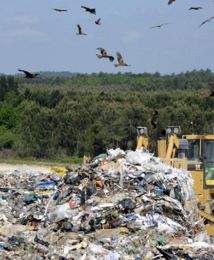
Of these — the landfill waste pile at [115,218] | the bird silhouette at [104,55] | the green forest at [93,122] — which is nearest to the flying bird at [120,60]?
the bird silhouette at [104,55]

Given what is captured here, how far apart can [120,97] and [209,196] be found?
33431 mm

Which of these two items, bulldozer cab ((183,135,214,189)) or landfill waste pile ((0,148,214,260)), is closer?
landfill waste pile ((0,148,214,260))

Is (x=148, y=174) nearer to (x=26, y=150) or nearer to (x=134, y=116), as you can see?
(x=134, y=116)

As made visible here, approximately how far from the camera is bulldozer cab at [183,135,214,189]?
429 inches

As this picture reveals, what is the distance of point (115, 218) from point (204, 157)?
1.81m

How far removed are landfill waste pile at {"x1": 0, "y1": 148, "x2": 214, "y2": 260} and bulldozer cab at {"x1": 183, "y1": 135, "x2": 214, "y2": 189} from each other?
12.1 inches

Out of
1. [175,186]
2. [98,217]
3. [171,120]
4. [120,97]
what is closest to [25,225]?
[98,217]

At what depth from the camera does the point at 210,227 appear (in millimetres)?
10578

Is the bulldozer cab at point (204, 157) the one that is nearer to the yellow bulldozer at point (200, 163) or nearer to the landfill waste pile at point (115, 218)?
the yellow bulldozer at point (200, 163)

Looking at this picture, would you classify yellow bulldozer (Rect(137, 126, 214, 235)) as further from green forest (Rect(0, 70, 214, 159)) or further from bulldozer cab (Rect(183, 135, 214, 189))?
green forest (Rect(0, 70, 214, 159))

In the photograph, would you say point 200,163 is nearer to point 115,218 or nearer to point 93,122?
point 115,218

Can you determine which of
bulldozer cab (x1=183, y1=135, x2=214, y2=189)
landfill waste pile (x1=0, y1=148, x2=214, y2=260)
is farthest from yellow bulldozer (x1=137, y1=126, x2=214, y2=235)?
landfill waste pile (x1=0, y1=148, x2=214, y2=260)

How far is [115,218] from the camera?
10.0 meters

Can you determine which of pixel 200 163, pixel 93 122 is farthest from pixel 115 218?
pixel 93 122
